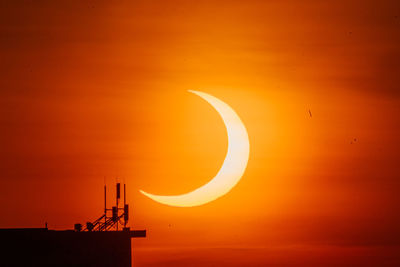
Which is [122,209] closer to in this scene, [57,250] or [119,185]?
[119,185]

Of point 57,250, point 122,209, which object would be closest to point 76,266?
point 57,250

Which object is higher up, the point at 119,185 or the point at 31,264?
the point at 119,185

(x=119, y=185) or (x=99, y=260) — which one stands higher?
(x=119, y=185)

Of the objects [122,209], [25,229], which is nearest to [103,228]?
[122,209]

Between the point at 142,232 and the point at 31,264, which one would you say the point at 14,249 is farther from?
the point at 142,232

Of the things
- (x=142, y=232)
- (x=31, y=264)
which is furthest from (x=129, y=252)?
(x=31, y=264)

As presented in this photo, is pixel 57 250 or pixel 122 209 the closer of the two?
pixel 57 250

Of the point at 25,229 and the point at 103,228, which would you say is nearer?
the point at 25,229

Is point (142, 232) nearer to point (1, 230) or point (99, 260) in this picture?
point (99, 260)
